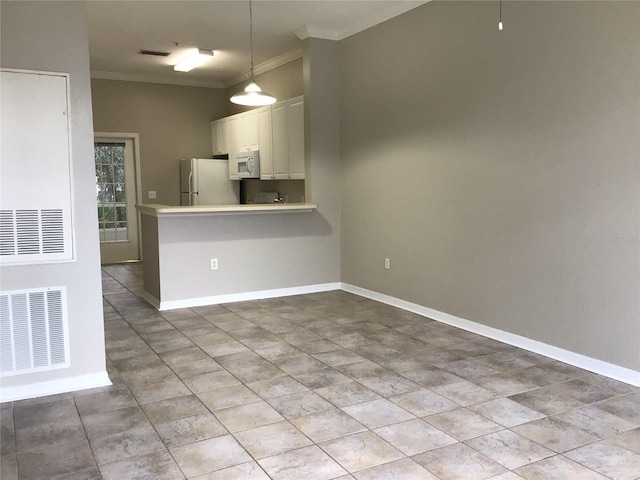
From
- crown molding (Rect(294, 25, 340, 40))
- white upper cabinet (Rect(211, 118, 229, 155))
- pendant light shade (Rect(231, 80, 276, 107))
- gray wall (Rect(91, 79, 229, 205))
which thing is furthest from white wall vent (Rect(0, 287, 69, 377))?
gray wall (Rect(91, 79, 229, 205))

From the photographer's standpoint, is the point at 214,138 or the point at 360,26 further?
the point at 214,138

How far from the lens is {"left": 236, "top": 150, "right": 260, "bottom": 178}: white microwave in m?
6.95

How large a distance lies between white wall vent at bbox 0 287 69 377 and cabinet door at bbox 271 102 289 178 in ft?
11.8

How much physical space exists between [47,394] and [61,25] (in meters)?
2.12

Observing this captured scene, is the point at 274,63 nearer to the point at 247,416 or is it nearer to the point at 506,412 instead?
the point at 247,416

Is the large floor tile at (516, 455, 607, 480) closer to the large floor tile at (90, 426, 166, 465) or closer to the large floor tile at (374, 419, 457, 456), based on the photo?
the large floor tile at (374, 419, 457, 456)

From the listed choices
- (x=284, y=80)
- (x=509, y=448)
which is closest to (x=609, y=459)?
(x=509, y=448)

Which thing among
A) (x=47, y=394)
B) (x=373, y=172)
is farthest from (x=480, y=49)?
(x=47, y=394)

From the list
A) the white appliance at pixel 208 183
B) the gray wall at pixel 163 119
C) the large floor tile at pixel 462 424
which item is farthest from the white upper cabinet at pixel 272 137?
the large floor tile at pixel 462 424

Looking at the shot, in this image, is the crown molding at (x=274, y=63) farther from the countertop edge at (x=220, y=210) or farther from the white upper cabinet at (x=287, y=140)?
the countertop edge at (x=220, y=210)

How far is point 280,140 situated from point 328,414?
4.22 m

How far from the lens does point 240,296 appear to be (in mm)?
5535

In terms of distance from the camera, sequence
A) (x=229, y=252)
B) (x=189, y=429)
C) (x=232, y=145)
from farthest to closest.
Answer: (x=232, y=145) < (x=229, y=252) < (x=189, y=429)

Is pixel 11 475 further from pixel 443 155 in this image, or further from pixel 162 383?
pixel 443 155
